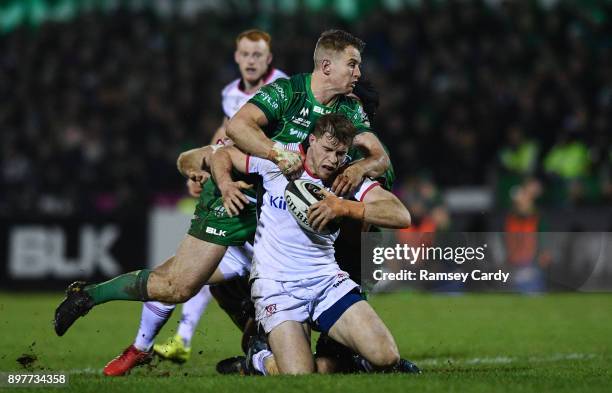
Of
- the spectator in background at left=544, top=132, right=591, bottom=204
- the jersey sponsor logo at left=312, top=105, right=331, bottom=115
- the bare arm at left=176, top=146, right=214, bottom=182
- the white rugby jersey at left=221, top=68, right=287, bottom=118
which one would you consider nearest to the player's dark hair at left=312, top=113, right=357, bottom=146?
the jersey sponsor logo at left=312, top=105, right=331, bottom=115

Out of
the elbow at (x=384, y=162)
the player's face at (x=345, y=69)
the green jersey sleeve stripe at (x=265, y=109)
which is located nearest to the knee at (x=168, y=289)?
the green jersey sleeve stripe at (x=265, y=109)

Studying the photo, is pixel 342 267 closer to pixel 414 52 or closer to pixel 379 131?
pixel 379 131

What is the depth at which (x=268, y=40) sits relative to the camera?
9711 mm

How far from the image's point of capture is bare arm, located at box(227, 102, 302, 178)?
7043mm

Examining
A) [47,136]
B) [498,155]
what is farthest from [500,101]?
[47,136]

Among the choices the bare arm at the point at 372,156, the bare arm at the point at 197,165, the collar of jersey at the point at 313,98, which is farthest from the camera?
the bare arm at the point at 197,165

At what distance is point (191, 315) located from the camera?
912 cm

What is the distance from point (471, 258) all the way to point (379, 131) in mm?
8537

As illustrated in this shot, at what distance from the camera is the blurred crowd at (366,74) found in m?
17.4

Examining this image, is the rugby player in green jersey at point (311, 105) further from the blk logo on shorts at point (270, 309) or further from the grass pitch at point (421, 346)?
the grass pitch at point (421, 346)

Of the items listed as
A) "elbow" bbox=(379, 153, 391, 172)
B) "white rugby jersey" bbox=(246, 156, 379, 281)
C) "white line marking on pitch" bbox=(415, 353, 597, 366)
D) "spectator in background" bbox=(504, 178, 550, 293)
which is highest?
"elbow" bbox=(379, 153, 391, 172)

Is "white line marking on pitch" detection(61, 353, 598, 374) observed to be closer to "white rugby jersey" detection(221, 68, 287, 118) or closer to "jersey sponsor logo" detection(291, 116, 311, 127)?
"jersey sponsor logo" detection(291, 116, 311, 127)

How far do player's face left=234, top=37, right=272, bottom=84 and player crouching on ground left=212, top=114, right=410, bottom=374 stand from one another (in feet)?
7.12

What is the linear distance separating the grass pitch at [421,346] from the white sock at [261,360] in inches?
18.4
